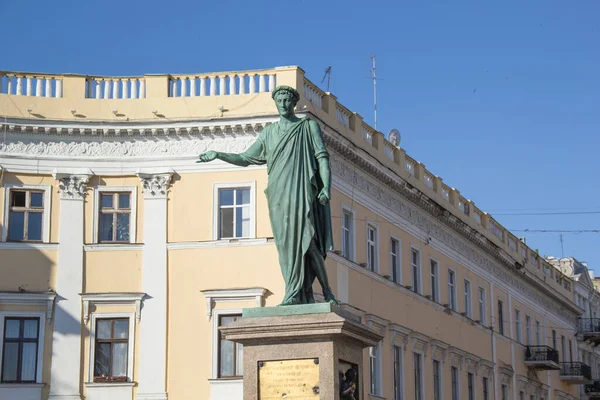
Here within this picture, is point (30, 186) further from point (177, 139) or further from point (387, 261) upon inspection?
point (387, 261)

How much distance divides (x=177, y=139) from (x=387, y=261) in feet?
27.4

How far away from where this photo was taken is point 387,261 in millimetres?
36750

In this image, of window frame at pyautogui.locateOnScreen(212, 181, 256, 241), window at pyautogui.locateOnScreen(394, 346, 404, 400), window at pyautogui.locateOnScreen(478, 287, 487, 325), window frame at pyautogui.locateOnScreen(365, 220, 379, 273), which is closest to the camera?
window frame at pyautogui.locateOnScreen(212, 181, 256, 241)

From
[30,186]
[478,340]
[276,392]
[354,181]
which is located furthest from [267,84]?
[276,392]

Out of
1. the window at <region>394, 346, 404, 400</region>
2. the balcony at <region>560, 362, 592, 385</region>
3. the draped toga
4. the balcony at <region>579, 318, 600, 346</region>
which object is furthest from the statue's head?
the balcony at <region>579, 318, 600, 346</region>

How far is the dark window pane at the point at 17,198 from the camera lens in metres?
31.8

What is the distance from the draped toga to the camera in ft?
40.8

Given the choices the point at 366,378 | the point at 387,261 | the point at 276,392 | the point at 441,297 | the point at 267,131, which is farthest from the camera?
the point at 441,297

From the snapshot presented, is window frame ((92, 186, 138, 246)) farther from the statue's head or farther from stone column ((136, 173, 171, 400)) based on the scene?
the statue's head

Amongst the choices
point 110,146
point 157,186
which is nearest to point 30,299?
point 157,186

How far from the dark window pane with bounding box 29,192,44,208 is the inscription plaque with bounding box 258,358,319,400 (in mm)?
20949

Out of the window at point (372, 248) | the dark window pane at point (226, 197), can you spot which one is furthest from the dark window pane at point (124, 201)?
the window at point (372, 248)

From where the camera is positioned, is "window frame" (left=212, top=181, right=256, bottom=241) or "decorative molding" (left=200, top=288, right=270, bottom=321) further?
"window frame" (left=212, top=181, right=256, bottom=241)

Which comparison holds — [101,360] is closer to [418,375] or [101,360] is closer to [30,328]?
[30,328]
